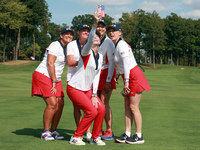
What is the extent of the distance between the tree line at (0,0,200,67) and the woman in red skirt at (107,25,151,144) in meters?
50.0

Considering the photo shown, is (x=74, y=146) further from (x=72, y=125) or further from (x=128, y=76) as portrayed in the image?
(x=72, y=125)

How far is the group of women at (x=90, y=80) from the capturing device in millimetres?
5832

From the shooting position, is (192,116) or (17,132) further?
(192,116)

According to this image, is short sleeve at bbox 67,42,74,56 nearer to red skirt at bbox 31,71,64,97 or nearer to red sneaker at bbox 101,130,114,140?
red skirt at bbox 31,71,64,97

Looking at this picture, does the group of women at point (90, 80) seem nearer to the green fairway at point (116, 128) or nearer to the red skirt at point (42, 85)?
the red skirt at point (42, 85)

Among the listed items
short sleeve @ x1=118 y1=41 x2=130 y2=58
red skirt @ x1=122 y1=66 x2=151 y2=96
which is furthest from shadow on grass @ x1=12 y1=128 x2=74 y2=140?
short sleeve @ x1=118 y1=41 x2=130 y2=58

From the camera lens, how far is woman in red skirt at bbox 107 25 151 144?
605 centimetres

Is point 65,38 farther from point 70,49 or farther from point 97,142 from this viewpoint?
point 97,142

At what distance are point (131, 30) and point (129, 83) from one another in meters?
79.3

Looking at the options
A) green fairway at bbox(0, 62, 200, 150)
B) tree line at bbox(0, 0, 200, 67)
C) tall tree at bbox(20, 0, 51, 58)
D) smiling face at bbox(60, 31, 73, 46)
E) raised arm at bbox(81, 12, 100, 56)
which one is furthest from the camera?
tall tree at bbox(20, 0, 51, 58)

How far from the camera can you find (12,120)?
Answer: 8.58m

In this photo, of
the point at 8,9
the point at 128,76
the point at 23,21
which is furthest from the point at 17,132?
the point at 23,21

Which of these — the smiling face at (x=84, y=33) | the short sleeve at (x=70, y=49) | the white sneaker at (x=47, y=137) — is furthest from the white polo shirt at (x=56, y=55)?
the white sneaker at (x=47, y=137)

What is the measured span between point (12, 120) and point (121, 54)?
4.12m
